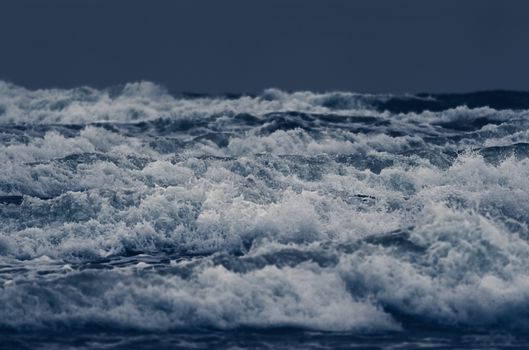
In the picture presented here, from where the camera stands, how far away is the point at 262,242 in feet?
43.7

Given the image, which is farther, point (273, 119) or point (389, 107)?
point (389, 107)

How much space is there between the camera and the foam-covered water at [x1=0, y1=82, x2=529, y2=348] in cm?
1074

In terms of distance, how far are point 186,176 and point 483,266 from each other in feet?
26.3

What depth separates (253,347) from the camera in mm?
10000

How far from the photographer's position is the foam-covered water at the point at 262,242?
10.7m

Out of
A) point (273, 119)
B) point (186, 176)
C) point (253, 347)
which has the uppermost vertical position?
point (273, 119)

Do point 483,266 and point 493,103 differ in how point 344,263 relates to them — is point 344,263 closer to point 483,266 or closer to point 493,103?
point 483,266

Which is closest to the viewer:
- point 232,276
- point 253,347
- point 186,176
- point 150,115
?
point 253,347

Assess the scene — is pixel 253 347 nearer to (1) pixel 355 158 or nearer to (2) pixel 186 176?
(2) pixel 186 176

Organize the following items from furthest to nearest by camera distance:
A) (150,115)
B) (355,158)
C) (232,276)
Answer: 1. (150,115)
2. (355,158)
3. (232,276)

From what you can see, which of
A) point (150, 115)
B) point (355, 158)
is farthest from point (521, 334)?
point (150, 115)

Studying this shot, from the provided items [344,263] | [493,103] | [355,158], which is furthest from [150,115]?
[344,263]

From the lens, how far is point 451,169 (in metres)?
18.9

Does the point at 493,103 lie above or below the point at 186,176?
above
